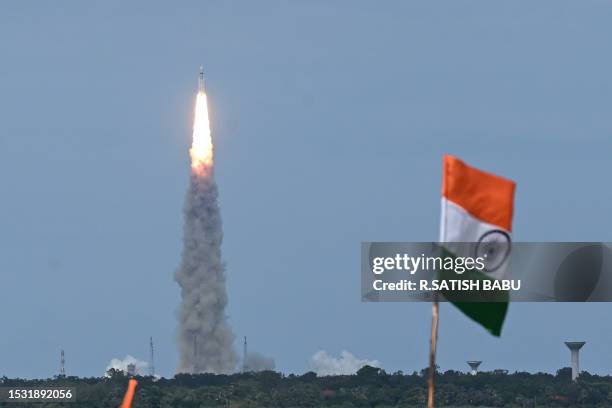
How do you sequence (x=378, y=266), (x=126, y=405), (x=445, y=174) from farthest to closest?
(x=378, y=266) < (x=445, y=174) < (x=126, y=405)

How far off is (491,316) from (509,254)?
170 cm

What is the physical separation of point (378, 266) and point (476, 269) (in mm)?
131664

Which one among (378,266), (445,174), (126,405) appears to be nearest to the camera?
(126,405)

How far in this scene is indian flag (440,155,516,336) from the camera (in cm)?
4581

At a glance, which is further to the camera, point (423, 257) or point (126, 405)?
point (423, 257)

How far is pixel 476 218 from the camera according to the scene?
45.9 meters

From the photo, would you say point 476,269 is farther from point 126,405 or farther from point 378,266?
point 378,266

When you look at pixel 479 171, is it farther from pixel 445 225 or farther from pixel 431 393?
pixel 431 393

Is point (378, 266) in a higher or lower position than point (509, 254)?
higher

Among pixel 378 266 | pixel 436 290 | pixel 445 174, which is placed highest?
pixel 378 266

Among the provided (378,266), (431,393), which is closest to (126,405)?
(431,393)

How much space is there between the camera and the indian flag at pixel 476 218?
150 ft

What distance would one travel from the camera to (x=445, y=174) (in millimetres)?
45781

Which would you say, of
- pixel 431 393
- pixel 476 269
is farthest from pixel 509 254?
pixel 431 393
